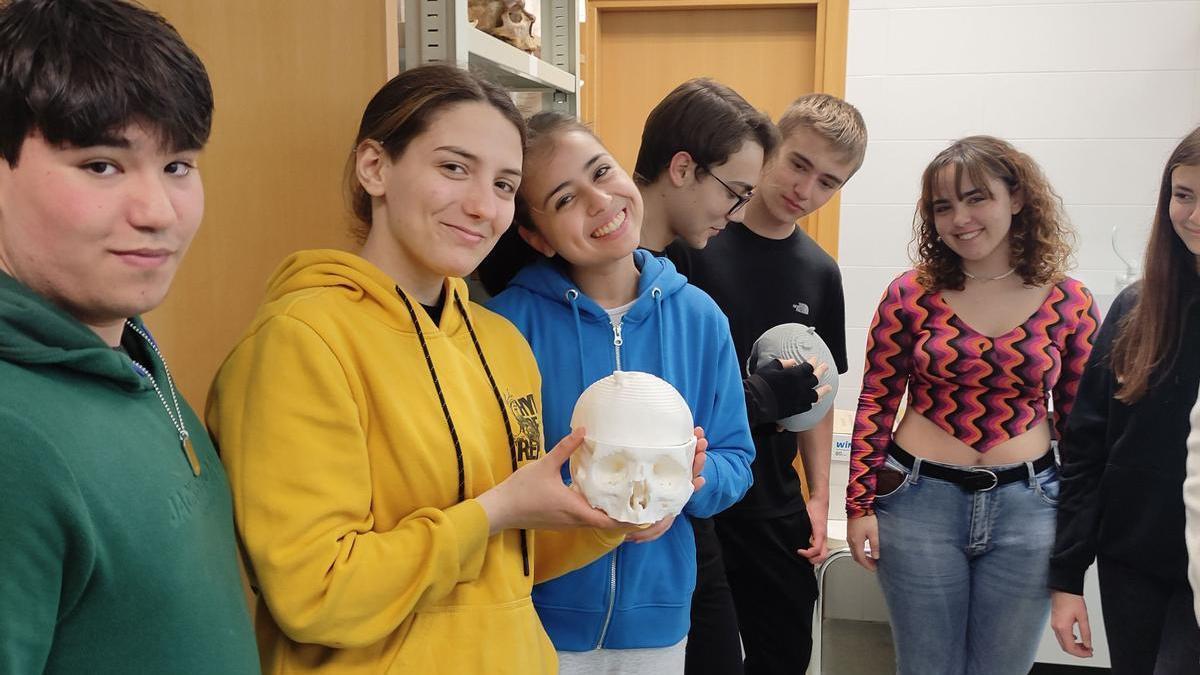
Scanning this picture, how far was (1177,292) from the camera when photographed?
4.88 ft

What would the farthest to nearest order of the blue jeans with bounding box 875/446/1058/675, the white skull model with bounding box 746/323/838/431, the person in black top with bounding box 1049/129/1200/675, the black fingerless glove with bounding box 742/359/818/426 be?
the blue jeans with bounding box 875/446/1058/675, the white skull model with bounding box 746/323/838/431, the black fingerless glove with bounding box 742/359/818/426, the person in black top with bounding box 1049/129/1200/675

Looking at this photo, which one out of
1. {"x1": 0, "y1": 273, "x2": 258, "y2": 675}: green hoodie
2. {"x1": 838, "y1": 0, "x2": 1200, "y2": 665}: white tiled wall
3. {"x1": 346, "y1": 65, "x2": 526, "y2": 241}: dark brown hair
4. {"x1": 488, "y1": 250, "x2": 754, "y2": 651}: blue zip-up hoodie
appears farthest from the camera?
{"x1": 838, "y1": 0, "x2": 1200, "y2": 665}: white tiled wall

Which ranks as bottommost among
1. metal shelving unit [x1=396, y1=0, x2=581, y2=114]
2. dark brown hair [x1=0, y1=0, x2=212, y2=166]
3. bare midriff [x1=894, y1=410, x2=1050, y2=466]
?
bare midriff [x1=894, y1=410, x2=1050, y2=466]

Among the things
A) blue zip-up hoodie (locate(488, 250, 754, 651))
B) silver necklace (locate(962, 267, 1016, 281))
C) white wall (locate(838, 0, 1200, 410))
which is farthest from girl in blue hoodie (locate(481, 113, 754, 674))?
white wall (locate(838, 0, 1200, 410))

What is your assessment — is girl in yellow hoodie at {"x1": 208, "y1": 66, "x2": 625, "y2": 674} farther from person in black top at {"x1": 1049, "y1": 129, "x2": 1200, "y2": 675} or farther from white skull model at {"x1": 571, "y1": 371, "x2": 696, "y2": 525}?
person in black top at {"x1": 1049, "y1": 129, "x2": 1200, "y2": 675}

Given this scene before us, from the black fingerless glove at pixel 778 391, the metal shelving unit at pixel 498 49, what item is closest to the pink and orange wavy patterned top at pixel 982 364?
the black fingerless glove at pixel 778 391

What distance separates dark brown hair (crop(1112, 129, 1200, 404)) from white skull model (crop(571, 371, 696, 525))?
0.98 meters

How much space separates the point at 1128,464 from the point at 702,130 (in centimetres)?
97

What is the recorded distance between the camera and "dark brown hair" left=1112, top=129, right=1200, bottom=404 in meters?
1.47

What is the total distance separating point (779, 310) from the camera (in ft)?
6.12

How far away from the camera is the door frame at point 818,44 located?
10.6 ft

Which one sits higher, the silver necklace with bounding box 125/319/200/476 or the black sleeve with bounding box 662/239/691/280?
the black sleeve with bounding box 662/239/691/280

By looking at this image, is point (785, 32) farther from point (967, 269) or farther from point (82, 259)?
point (82, 259)

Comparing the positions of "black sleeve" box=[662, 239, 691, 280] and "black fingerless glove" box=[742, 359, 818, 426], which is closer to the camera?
"black fingerless glove" box=[742, 359, 818, 426]
